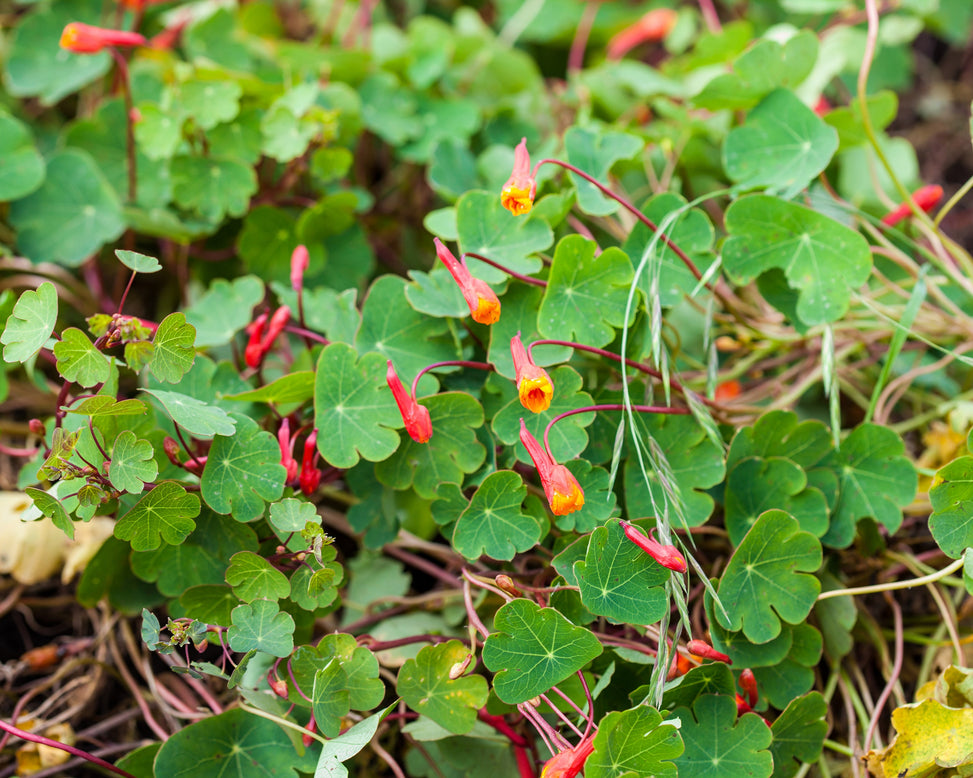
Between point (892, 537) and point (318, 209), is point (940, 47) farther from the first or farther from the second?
point (318, 209)

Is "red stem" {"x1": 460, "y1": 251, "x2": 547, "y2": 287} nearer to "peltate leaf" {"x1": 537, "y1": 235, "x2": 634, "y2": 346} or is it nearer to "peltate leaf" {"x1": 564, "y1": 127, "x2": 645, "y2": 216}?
"peltate leaf" {"x1": 537, "y1": 235, "x2": 634, "y2": 346}

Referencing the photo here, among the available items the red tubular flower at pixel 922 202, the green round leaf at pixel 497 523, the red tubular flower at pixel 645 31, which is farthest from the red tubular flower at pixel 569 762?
the red tubular flower at pixel 645 31

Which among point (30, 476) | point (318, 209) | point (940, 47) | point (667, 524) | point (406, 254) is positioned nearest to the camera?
point (667, 524)

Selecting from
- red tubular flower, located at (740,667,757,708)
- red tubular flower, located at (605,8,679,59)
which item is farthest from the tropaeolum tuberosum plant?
red tubular flower, located at (605,8,679,59)

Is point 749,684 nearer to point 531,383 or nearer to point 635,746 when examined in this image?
point 635,746

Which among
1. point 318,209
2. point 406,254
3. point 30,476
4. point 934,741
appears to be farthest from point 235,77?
point 934,741

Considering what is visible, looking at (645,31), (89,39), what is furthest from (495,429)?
(645,31)
